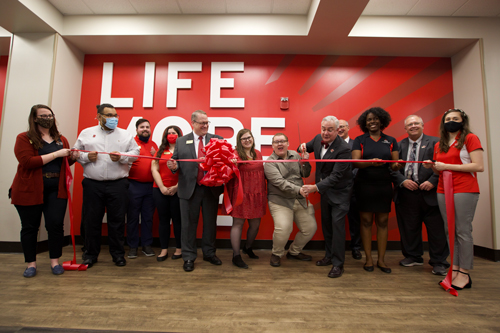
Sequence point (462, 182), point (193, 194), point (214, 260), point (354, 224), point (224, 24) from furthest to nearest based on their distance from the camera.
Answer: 1. point (224, 24)
2. point (354, 224)
3. point (214, 260)
4. point (193, 194)
5. point (462, 182)

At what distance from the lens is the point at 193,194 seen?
2.71 meters

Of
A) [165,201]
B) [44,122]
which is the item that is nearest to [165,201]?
[165,201]

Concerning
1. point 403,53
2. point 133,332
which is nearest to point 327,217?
point 133,332

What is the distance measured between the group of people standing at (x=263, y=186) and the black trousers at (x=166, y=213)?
0.08 metres

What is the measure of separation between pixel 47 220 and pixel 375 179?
3416 mm

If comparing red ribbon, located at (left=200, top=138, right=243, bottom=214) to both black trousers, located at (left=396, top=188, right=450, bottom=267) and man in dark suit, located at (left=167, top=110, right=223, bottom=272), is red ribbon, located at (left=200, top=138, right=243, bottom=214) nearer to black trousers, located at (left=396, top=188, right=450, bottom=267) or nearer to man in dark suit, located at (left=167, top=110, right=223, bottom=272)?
man in dark suit, located at (left=167, top=110, right=223, bottom=272)

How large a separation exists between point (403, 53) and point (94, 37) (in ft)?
15.9

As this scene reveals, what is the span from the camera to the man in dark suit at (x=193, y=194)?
268cm

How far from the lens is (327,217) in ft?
9.69

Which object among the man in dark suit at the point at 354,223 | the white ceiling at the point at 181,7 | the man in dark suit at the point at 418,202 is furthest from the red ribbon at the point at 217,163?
the white ceiling at the point at 181,7

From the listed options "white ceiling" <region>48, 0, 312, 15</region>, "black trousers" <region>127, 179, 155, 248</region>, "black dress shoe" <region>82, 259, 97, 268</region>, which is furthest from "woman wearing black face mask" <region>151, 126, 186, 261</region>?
"white ceiling" <region>48, 0, 312, 15</region>

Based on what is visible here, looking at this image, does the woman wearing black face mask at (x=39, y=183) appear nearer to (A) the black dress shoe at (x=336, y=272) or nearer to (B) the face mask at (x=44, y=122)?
(B) the face mask at (x=44, y=122)

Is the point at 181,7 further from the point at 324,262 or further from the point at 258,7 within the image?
the point at 324,262

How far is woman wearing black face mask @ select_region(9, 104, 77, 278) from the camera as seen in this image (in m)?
2.35
